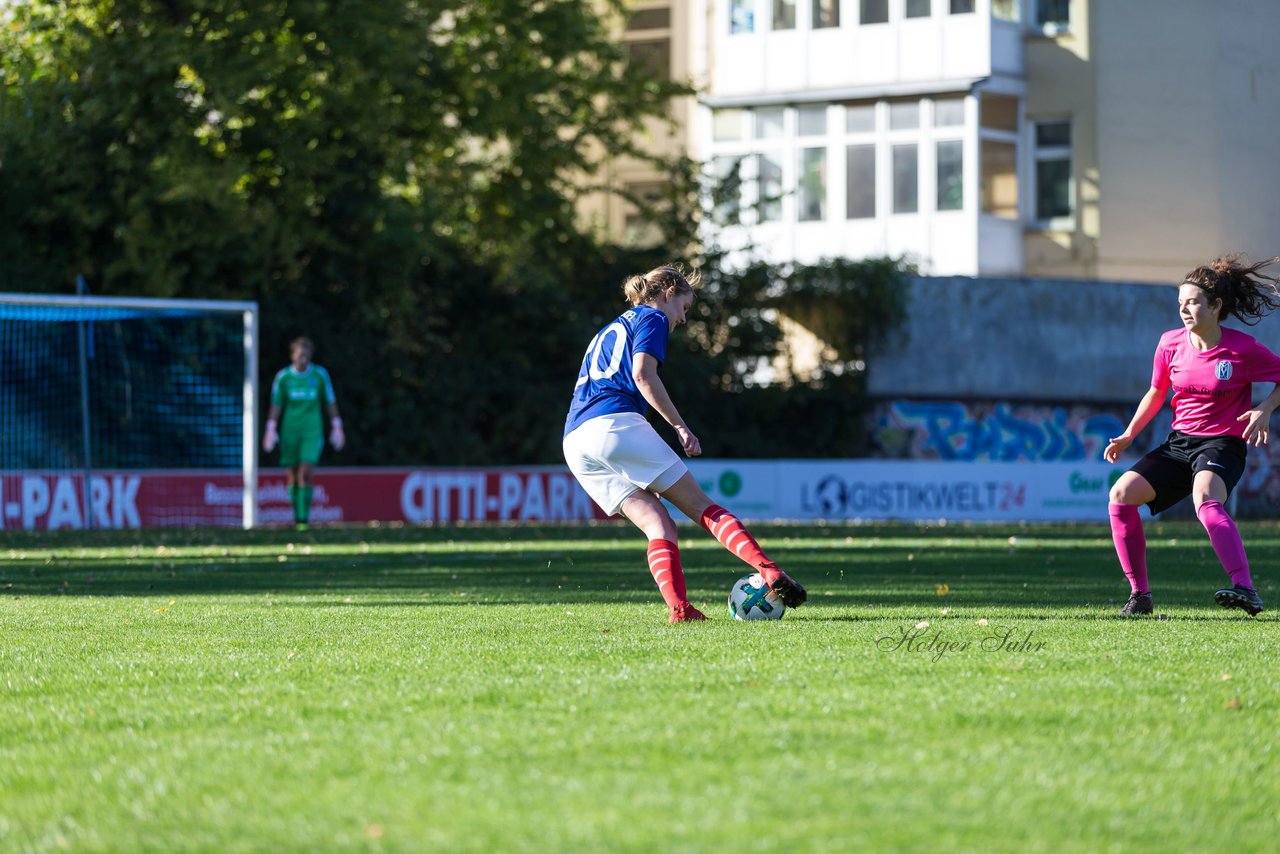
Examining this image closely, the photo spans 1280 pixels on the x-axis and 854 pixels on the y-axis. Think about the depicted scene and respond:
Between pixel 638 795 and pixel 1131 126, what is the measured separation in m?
35.4

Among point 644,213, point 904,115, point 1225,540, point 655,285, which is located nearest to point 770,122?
point 904,115

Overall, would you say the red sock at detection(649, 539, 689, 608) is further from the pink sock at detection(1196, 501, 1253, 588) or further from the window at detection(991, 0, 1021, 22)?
the window at detection(991, 0, 1021, 22)

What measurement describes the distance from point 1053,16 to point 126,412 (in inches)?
823

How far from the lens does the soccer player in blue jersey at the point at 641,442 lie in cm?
905

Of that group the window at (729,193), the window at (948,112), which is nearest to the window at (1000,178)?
the window at (948,112)

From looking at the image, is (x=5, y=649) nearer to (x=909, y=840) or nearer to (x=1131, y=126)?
(x=909, y=840)

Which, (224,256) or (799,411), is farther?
(799,411)

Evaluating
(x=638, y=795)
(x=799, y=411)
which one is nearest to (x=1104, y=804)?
(x=638, y=795)

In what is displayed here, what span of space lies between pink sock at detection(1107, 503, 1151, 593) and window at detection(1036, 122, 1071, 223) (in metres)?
29.2

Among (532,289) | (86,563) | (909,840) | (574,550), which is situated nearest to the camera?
(909,840)

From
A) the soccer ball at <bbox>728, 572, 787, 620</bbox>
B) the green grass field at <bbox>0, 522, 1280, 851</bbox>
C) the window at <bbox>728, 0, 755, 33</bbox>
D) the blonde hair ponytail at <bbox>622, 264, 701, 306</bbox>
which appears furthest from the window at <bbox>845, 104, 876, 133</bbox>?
the soccer ball at <bbox>728, 572, 787, 620</bbox>

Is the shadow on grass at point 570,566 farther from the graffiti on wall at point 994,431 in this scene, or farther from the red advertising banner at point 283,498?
the graffiti on wall at point 994,431

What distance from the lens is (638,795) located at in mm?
4320

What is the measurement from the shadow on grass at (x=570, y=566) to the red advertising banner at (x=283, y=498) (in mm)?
1881
